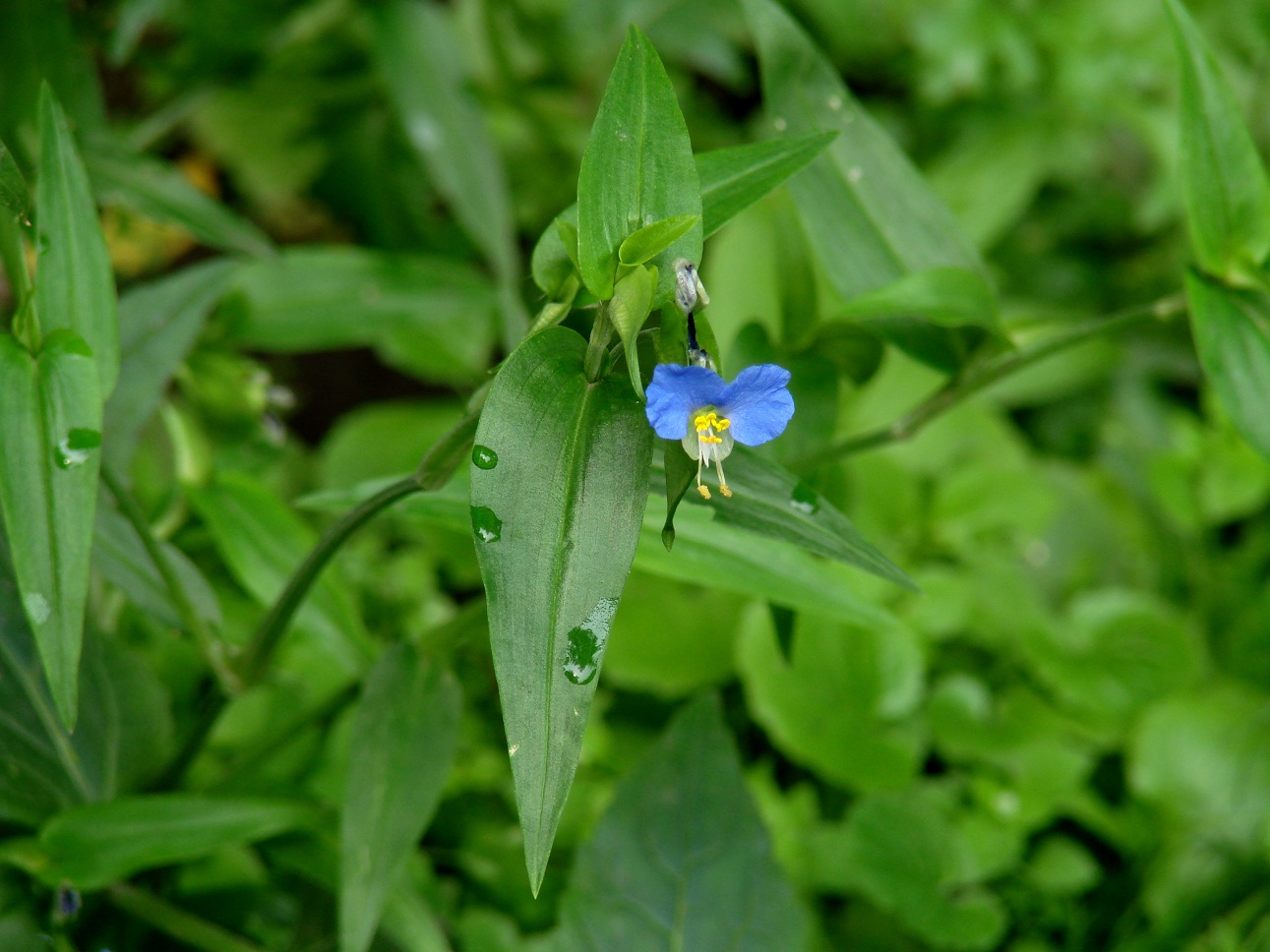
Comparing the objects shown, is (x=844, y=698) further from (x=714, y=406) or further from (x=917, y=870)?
(x=714, y=406)

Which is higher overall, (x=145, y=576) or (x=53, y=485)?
(x=53, y=485)

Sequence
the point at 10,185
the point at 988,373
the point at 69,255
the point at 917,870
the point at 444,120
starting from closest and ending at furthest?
the point at 10,185 < the point at 69,255 < the point at 988,373 < the point at 917,870 < the point at 444,120

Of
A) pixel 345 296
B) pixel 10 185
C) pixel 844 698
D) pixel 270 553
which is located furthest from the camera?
pixel 345 296

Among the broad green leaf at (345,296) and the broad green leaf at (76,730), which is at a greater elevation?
the broad green leaf at (345,296)

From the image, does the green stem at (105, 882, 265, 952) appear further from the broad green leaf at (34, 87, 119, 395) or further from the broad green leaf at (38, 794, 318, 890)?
the broad green leaf at (34, 87, 119, 395)

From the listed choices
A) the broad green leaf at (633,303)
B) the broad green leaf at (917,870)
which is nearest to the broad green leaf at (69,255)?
the broad green leaf at (633,303)

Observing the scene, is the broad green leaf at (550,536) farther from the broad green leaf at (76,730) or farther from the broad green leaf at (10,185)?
the broad green leaf at (76,730)

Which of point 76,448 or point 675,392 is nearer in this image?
point 675,392

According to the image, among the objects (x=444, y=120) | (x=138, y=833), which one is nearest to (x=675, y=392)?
(x=138, y=833)

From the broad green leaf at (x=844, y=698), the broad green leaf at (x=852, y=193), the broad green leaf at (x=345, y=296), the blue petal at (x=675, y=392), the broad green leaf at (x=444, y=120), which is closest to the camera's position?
the blue petal at (x=675, y=392)
